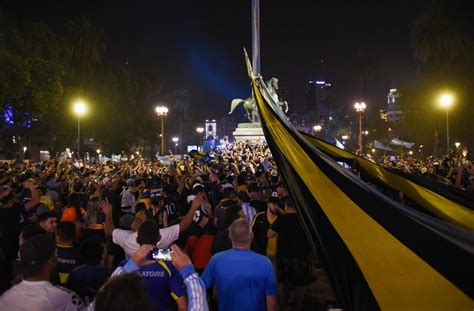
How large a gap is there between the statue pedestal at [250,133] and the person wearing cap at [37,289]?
3844 centimetres

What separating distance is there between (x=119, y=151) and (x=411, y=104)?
31325mm

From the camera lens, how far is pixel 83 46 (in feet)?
146

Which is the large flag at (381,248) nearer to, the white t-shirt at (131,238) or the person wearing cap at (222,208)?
the white t-shirt at (131,238)

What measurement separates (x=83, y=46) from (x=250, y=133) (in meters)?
17.4

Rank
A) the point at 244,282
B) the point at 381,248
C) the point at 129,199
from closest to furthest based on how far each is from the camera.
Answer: the point at 381,248, the point at 244,282, the point at 129,199

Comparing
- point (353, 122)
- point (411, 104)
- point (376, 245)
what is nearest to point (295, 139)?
point (376, 245)

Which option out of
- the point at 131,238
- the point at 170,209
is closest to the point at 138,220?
the point at 131,238

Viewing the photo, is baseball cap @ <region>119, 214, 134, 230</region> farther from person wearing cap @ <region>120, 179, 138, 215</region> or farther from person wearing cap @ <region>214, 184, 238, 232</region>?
person wearing cap @ <region>120, 179, 138, 215</region>

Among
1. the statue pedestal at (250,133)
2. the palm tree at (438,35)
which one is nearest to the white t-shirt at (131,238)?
the statue pedestal at (250,133)

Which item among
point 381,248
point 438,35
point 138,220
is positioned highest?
point 438,35

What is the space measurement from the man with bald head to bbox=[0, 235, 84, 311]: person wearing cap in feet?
4.22

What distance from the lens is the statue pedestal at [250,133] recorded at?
42.6m

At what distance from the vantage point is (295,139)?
4609 mm

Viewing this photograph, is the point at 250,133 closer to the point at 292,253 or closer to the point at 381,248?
the point at 292,253
